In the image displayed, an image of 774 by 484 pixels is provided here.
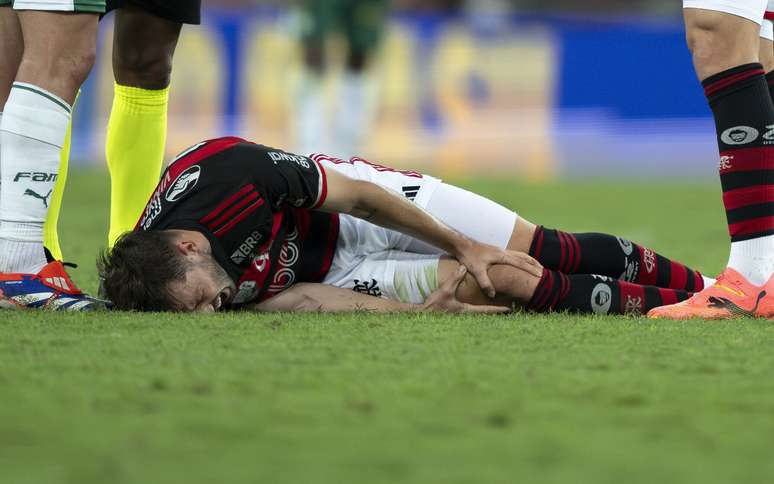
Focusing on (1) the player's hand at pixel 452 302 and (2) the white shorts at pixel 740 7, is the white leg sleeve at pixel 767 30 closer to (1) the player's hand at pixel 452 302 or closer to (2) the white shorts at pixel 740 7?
(2) the white shorts at pixel 740 7

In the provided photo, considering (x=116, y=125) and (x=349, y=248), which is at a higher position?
(x=116, y=125)

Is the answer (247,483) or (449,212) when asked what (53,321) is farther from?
(247,483)

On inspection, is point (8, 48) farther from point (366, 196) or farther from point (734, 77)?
point (734, 77)

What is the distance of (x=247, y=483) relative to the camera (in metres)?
1.52

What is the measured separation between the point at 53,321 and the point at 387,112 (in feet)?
27.9

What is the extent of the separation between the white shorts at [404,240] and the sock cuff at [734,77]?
1.99ft

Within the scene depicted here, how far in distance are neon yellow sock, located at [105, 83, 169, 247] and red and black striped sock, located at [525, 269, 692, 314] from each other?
1295 millimetres

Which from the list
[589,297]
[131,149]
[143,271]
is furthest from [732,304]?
[131,149]

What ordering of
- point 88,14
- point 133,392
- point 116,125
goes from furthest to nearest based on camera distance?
1. point 116,125
2. point 88,14
3. point 133,392

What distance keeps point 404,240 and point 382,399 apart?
1.25m

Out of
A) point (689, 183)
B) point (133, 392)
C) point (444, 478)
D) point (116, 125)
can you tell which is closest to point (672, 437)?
point (444, 478)

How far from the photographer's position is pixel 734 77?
2979 mm

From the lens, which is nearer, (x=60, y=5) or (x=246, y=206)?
(x=246, y=206)

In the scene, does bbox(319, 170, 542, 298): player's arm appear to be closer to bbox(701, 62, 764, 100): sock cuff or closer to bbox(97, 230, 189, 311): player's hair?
bbox(97, 230, 189, 311): player's hair
